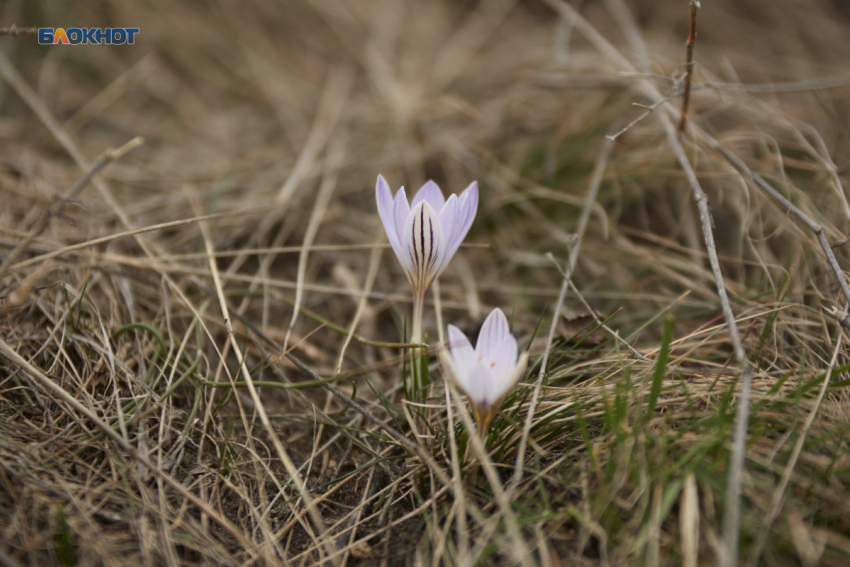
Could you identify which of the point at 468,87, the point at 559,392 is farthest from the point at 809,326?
the point at 468,87

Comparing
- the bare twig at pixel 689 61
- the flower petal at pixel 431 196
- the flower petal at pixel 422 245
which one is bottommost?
the flower petal at pixel 422 245

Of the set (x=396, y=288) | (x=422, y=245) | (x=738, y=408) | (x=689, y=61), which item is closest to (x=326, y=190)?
(x=396, y=288)

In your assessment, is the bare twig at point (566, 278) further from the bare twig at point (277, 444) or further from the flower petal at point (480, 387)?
the bare twig at point (277, 444)

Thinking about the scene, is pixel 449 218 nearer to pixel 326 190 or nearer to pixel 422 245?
pixel 422 245

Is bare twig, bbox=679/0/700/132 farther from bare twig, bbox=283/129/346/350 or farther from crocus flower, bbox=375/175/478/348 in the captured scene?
bare twig, bbox=283/129/346/350

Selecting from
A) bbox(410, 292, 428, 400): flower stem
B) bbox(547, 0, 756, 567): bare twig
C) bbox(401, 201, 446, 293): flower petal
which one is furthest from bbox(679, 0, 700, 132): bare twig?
bbox(410, 292, 428, 400): flower stem

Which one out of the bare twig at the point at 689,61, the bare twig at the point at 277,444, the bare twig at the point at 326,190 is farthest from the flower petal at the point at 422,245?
the bare twig at the point at 689,61

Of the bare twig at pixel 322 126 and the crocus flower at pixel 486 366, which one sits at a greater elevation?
the bare twig at pixel 322 126
